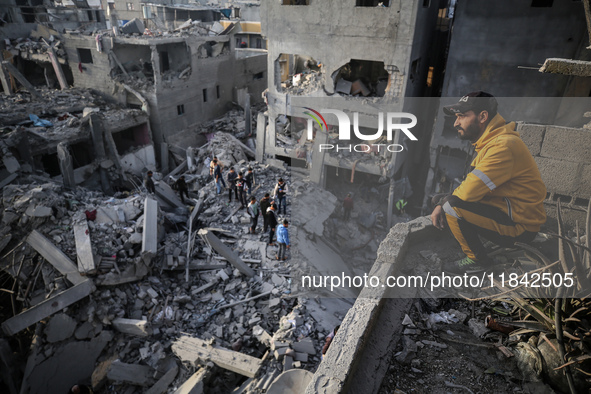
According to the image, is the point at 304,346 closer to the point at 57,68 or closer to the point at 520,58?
the point at 520,58

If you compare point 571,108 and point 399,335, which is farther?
point 571,108

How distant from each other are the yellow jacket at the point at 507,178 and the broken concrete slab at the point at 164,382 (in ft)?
24.3

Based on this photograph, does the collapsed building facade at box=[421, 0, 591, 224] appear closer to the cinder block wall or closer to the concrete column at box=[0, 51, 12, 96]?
the cinder block wall

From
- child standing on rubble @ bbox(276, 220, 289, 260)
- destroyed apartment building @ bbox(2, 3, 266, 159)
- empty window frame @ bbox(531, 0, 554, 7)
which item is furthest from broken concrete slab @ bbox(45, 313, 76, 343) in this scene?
empty window frame @ bbox(531, 0, 554, 7)

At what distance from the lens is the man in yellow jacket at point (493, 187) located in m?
4.31

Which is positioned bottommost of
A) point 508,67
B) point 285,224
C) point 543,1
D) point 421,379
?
point 285,224

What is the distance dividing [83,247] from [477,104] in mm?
9970

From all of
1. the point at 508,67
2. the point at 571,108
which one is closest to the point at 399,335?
the point at 571,108

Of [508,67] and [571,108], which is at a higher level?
[508,67]

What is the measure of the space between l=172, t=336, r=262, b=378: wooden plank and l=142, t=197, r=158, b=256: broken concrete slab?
115 inches

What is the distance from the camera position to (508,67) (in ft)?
42.7

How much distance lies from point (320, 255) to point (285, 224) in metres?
2.63

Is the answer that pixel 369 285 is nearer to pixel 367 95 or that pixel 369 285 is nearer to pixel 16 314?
pixel 16 314

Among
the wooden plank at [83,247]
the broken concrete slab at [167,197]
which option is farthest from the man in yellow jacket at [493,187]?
the broken concrete slab at [167,197]
